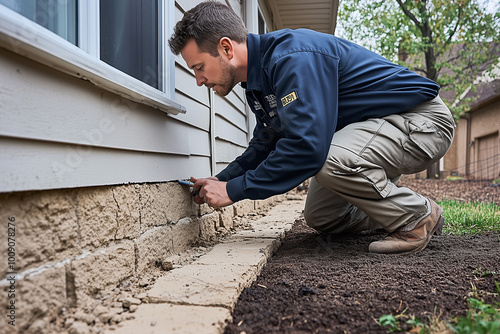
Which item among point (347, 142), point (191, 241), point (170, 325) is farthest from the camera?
point (191, 241)

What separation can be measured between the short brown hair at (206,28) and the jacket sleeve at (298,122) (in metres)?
0.32

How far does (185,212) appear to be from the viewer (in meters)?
2.47

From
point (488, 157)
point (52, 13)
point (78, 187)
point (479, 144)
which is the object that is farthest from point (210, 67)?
point (479, 144)

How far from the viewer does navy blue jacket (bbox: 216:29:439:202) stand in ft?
6.32

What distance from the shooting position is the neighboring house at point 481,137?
15.7 m

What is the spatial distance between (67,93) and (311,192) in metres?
1.87

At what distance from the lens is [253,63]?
2180 millimetres

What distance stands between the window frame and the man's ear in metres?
0.32

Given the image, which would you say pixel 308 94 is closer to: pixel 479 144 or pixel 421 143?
pixel 421 143

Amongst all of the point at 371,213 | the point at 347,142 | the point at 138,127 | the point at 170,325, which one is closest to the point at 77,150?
the point at 138,127

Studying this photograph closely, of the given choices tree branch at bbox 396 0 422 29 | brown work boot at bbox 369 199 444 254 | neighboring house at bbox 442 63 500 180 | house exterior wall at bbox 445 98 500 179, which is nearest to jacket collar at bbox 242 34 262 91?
brown work boot at bbox 369 199 444 254

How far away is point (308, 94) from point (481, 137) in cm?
1846

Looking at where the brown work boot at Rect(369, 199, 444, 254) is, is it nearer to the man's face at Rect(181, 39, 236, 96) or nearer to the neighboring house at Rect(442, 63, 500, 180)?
the man's face at Rect(181, 39, 236, 96)

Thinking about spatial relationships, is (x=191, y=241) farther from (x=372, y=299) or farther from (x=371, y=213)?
(x=372, y=299)
